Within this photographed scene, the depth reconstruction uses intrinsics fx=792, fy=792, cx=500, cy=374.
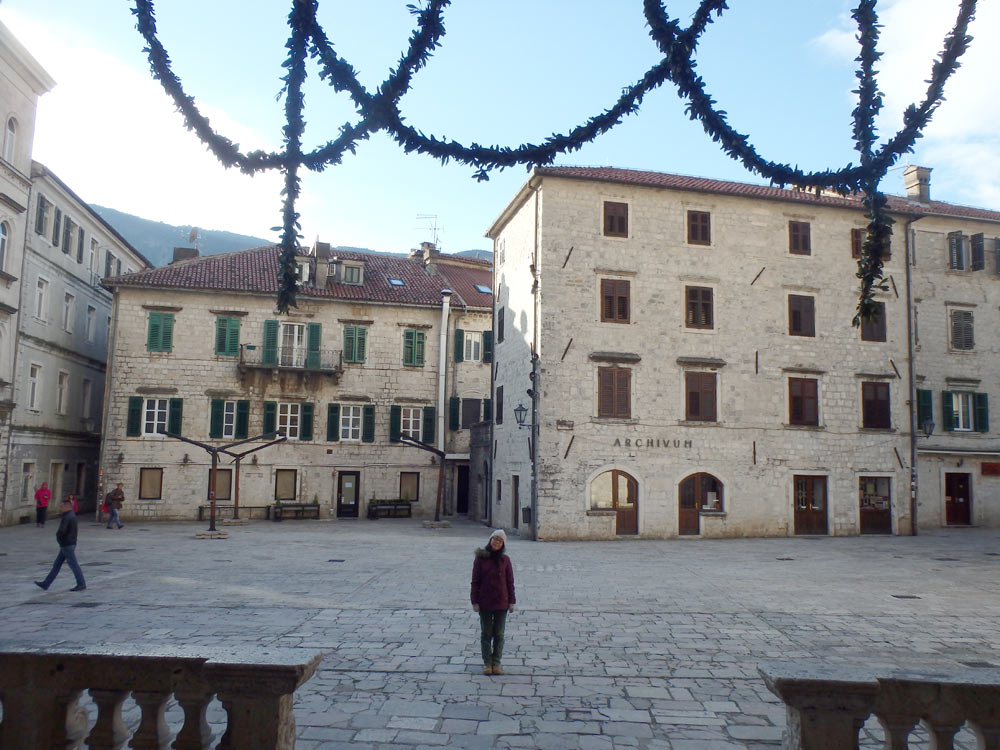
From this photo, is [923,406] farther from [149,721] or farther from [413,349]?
[149,721]

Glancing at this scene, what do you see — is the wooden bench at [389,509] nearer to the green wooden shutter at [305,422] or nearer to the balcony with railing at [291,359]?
the green wooden shutter at [305,422]

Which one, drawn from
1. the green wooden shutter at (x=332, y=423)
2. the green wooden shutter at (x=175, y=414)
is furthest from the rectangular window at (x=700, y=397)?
the green wooden shutter at (x=175, y=414)

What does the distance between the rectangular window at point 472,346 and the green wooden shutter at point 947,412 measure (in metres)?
19.2

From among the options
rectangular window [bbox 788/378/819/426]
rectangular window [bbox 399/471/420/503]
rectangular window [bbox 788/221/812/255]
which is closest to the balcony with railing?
rectangular window [bbox 399/471/420/503]

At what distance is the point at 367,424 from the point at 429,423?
2.73 meters

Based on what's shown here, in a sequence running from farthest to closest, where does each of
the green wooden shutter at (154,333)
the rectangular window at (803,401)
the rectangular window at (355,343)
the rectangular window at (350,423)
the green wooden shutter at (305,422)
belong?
the rectangular window at (355,343) → the rectangular window at (350,423) → the green wooden shutter at (305,422) → the green wooden shutter at (154,333) → the rectangular window at (803,401)

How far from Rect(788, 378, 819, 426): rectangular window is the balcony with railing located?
18.1 m

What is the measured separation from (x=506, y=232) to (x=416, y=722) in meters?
25.9

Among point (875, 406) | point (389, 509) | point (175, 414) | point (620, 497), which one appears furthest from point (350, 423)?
point (875, 406)

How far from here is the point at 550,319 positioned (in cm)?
2603

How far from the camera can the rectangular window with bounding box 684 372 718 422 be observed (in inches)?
1061

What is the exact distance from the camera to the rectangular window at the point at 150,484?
104ft

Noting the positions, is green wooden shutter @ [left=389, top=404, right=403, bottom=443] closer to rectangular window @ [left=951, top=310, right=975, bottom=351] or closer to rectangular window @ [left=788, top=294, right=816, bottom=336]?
rectangular window @ [left=788, top=294, right=816, bottom=336]

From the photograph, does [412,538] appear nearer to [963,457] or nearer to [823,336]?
[823,336]
